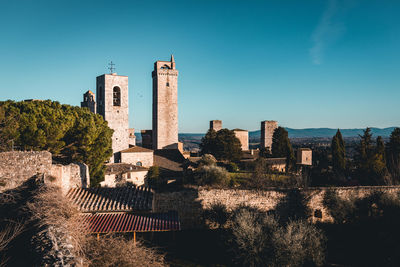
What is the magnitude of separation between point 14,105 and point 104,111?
57.6ft

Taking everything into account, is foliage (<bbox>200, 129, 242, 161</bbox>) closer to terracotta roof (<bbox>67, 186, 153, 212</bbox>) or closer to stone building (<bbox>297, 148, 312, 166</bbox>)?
stone building (<bbox>297, 148, 312, 166</bbox>)

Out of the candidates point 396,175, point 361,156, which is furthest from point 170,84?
point 396,175

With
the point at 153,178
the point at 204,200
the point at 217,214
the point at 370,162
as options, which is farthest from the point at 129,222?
the point at 370,162

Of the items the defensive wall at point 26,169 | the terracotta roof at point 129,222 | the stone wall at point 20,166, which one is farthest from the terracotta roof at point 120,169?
the terracotta roof at point 129,222

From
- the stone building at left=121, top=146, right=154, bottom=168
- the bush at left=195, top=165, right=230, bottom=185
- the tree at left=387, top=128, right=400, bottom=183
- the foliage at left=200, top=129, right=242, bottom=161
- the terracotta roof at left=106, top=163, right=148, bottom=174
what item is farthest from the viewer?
the foliage at left=200, top=129, right=242, bottom=161

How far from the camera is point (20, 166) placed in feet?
30.8

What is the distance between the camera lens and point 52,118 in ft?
54.5

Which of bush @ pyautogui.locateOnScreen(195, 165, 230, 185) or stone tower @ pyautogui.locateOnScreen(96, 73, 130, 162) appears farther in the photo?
stone tower @ pyautogui.locateOnScreen(96, 73, 130, 162)

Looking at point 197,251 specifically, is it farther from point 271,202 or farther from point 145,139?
point 145,139

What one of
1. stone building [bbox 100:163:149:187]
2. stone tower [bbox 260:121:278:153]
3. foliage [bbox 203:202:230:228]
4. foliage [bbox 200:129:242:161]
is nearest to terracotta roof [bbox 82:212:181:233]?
foliage [bbox 203:202:230:228]

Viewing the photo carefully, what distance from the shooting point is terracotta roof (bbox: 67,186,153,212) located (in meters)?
10.4

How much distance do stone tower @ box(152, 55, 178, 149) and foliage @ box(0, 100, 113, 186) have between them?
23562 mm

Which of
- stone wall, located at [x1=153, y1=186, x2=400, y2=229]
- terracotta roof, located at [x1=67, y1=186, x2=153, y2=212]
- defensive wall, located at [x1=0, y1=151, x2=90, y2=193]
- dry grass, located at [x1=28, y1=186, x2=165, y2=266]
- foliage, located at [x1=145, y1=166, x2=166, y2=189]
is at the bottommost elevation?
foliage, located at [x1=145, y1=166, x2=166, y2=189]

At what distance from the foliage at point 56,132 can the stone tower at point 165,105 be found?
23562 millimetres
